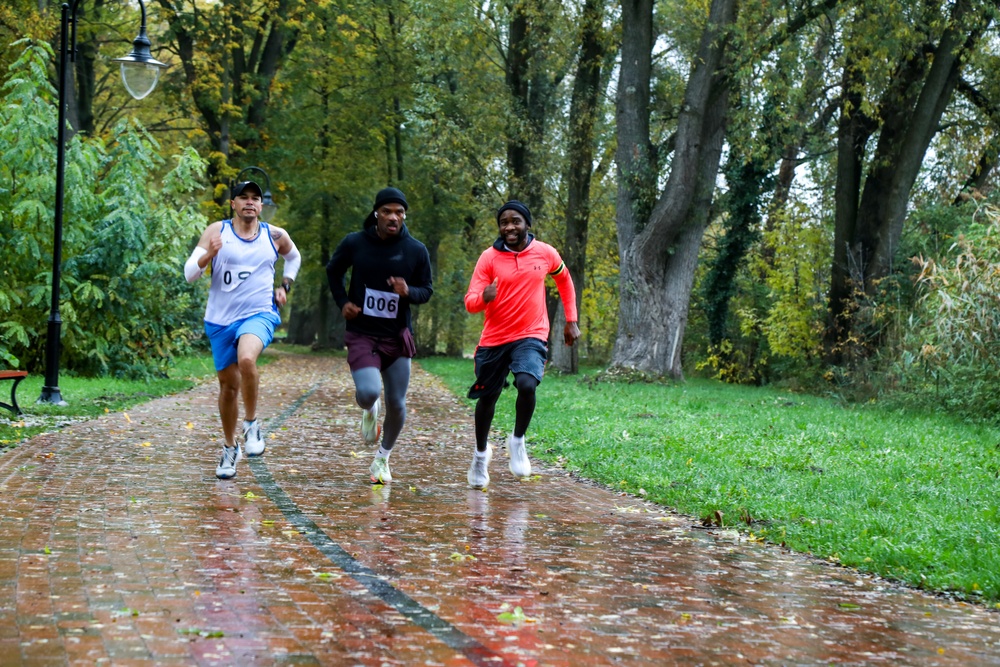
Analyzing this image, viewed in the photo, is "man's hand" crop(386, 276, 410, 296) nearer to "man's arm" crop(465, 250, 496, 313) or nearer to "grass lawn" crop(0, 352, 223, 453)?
"man's arm" crop(465, 250, 496, 313)

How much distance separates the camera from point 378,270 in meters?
8.55

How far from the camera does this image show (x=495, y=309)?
29.1 ft

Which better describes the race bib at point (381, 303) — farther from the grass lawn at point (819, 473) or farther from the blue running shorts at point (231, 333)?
the grass lawn at point (819, 473)

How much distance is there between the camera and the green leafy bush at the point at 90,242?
18.8 meters

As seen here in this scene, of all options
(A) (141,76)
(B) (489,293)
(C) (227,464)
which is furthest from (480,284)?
(A) (141,76)

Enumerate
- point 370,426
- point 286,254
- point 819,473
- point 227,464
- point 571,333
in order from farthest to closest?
point 819,473
point 370,426
point 286,254
point 571,333
point 227,464

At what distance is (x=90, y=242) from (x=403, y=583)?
52.7ft

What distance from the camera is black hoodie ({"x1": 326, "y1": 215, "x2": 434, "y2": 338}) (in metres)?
8.55

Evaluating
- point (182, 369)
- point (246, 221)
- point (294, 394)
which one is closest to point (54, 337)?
point (294, 394)

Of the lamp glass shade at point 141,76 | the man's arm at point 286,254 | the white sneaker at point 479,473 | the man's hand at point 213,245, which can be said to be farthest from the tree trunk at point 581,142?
the man's hand at point 213,245

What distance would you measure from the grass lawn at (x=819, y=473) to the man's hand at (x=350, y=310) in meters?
A: 2.64

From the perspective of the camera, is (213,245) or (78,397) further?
(78,397)

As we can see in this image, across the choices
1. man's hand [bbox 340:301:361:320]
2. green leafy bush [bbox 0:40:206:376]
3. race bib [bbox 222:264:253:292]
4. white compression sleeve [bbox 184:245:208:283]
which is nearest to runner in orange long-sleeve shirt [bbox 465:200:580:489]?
man's hand [bbox 340:301:361:320]

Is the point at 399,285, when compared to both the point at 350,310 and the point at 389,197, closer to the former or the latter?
the point at 350,310
